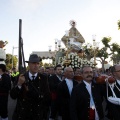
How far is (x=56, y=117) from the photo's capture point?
8398 millimetres

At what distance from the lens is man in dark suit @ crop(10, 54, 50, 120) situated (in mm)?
4711

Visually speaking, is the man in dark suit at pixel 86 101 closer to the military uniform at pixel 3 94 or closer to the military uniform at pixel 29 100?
the military uniform at pixel 29 100

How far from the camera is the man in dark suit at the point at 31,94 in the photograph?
4711mm

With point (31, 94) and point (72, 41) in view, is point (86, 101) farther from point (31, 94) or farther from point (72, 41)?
point (72, 41)

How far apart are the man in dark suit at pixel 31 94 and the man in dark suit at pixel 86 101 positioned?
53 centimetres

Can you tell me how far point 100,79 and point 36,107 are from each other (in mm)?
1284

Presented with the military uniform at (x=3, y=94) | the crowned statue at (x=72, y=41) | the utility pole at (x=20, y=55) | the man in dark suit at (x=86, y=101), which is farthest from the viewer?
the crowned statue at (x=72, y=41)

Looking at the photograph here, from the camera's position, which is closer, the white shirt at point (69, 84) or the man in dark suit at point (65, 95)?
the man in dark suit at point (65, 95)

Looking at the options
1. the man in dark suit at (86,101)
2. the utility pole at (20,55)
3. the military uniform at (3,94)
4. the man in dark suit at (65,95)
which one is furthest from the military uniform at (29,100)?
the military uniform at (3,94)

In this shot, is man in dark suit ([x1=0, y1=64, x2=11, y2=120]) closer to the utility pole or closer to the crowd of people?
the crowd of people

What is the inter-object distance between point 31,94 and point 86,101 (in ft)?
3.40

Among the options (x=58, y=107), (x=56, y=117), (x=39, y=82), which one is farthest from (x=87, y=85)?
(x=56, y=117)

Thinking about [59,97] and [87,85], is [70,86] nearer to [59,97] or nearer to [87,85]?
[59,97]

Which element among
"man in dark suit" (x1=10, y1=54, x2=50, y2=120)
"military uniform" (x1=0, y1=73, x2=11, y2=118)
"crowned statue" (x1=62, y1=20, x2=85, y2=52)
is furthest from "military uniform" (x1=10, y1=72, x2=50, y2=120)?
"crowned statue" (x1=62, y1=20, x2=85, y2=52)
